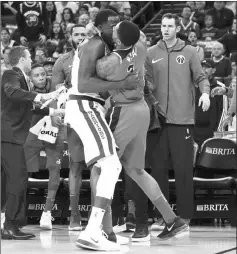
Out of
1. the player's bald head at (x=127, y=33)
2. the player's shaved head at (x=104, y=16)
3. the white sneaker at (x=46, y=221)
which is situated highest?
the player's shaved head at (x=104, y=16)

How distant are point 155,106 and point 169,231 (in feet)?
4.53

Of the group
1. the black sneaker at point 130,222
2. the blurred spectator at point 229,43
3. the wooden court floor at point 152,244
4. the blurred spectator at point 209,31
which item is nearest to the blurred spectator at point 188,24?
the blurred spectator at point 209,31

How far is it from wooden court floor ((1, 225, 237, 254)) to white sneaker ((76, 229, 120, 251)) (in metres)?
0.05

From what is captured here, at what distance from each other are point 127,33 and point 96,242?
5.12 ft

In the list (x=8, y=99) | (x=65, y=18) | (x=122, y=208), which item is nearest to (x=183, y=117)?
(x=122, y=208)

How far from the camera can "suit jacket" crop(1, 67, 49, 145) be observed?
6.63 meters

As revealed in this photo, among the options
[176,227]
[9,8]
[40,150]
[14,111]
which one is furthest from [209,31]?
[176,227]

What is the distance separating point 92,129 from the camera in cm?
584

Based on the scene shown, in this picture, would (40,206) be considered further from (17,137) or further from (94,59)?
(94,59)

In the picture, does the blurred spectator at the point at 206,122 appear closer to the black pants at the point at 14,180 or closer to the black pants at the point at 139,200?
the black pants at the point at 139,200

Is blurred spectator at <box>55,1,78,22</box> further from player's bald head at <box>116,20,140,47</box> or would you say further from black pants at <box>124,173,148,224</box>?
player's bald head at <box>116,20,140,47</box>

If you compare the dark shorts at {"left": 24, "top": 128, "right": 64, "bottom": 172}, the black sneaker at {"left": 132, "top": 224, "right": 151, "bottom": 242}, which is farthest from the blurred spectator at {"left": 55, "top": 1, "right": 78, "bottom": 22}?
the black sneaker at {"left": 132, "top": 224, "right": 151, "bottom": 242}

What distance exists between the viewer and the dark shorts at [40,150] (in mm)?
8062

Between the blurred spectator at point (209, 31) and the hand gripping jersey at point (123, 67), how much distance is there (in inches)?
329
